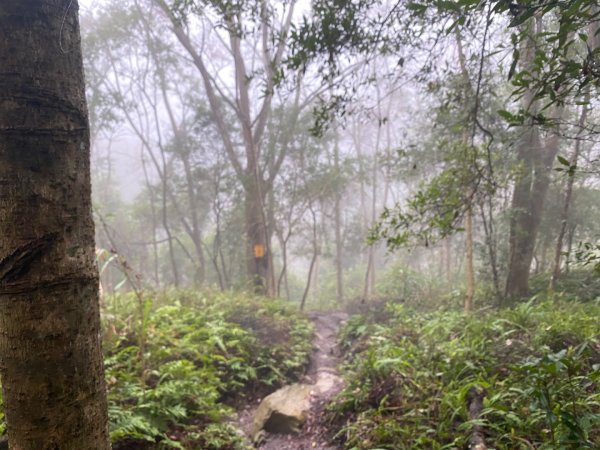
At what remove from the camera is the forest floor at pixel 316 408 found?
3721mm

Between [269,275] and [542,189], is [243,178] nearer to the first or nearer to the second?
[269,275]

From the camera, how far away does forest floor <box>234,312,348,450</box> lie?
12.2ft

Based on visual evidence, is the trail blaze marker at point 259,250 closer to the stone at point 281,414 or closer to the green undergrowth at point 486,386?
the green undergrowth at point 486,386

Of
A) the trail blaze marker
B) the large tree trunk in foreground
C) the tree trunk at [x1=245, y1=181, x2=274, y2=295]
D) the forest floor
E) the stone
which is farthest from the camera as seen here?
the trail blaze marker

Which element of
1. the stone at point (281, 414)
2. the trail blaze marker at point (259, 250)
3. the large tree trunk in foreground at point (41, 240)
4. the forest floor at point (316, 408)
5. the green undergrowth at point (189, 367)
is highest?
the large tree trunk in foreground at point (41, 240)

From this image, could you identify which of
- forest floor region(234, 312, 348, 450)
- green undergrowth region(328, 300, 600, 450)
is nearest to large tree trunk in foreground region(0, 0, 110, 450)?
green undergrowth region(328, 300, 600, 450)

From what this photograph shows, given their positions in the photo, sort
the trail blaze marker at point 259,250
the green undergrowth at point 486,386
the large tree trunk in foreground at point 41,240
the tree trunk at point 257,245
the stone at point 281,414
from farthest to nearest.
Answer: the trail blaze marker at point 259,250 < the tree trunk at point 257,245 < the stone at point 281,414 < the green undergrowth at point 486,386 < the large tree trunk in foreground at point 41,240

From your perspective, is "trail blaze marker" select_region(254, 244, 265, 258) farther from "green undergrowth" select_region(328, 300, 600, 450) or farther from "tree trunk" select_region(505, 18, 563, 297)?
"tree trunk" select_region(505, 18, 563, 297)

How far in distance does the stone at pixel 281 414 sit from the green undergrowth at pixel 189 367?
37 centimetres

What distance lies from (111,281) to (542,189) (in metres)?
18.7

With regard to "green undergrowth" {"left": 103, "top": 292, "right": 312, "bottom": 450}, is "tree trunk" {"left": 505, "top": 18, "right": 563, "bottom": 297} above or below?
above

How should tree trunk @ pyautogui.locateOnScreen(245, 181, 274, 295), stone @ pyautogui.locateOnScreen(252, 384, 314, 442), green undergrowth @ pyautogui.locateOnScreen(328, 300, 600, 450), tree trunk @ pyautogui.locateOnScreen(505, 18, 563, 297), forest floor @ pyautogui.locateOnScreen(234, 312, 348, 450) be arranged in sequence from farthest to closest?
tree trunk @ pyautogui.locateOnScreen(245, 181, 274, 295) → tree trunk @ pyautogui.locateOnScreen(505, 18, 563, 297) → stone @ pyautogui.locateOnScreen(252, 384, 314, 442) → forest floor @ pyautogui.locateOnScreen(234, 312, 348, 450) → green undergrowth @ pyautogui.locateOnScreen(328, 300, 600, 450)

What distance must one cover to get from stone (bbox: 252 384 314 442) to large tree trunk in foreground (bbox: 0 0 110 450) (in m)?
3.16

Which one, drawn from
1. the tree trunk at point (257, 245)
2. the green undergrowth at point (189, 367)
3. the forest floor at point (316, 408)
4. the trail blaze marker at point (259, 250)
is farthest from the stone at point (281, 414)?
the trail blaze marker at point (259, 250)
